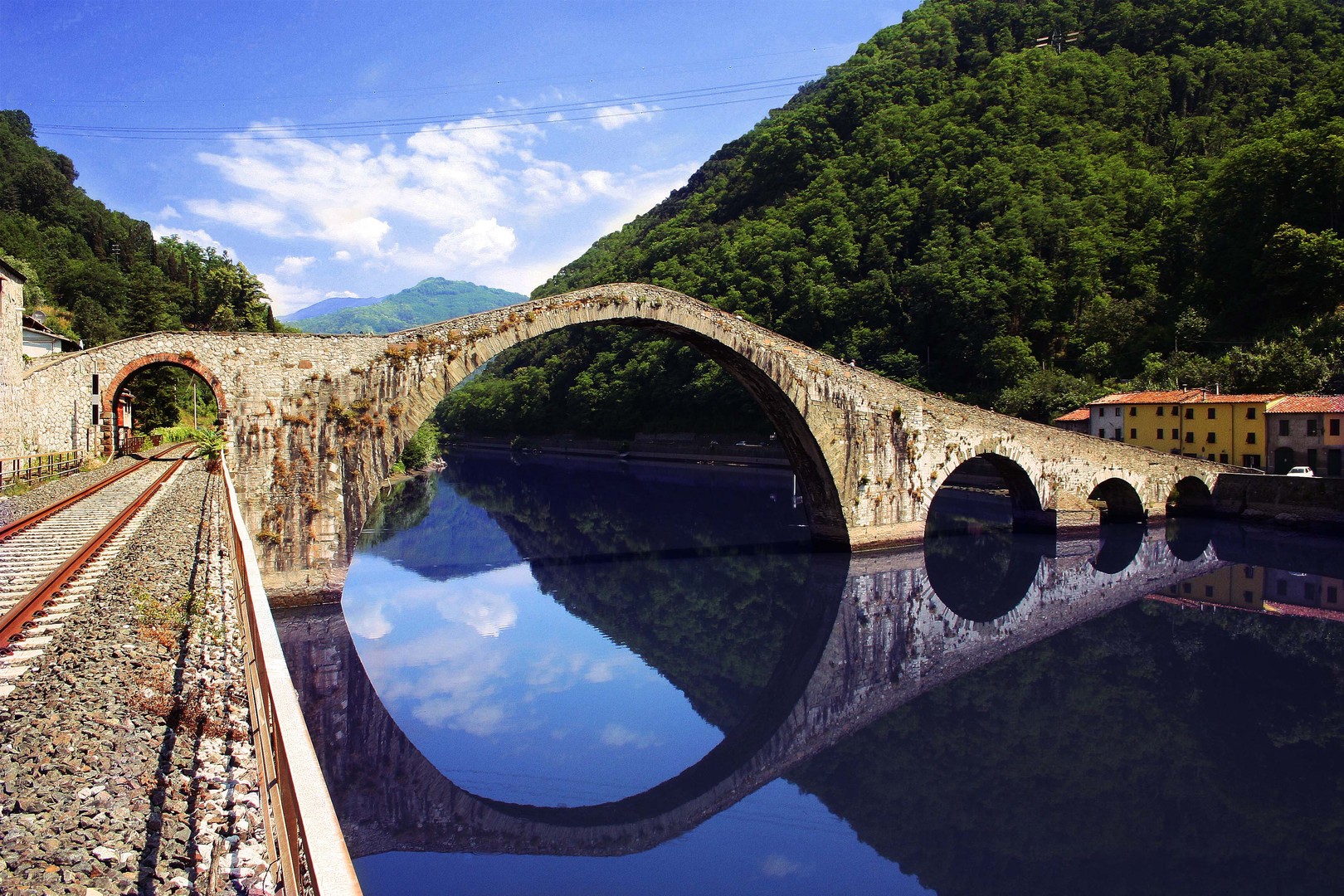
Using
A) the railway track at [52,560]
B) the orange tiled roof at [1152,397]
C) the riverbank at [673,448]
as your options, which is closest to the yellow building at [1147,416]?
the orange tiled roof at [1152,397]

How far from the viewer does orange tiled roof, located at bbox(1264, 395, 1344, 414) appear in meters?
25.2

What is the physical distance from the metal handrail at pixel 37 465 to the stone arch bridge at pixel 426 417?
30 centimetres

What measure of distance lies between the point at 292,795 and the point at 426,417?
40.8 ft

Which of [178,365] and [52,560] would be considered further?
[178,365]

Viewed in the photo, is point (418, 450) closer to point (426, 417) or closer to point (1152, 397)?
point (426, 417)

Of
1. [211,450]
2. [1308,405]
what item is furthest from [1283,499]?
[211,450]

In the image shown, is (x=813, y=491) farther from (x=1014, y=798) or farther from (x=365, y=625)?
(x=1014, y=798)

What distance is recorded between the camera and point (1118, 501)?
86.8ft

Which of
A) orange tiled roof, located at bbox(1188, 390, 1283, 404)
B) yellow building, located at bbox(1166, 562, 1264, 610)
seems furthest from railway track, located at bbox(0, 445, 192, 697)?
orange tiled roof, located at bbox(1188, 390, 1283, 404)

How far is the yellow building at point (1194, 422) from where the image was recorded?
91.9 feet

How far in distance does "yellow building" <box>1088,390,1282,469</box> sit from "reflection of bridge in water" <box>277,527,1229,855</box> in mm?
8824

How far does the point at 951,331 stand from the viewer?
43469 millimetres

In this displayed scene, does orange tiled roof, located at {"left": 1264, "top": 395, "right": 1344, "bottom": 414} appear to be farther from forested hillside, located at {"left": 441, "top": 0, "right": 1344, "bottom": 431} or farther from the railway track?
the railway track

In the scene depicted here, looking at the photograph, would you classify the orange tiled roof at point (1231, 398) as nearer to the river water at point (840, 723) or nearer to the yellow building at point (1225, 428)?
the yellow building at point (1225, 428)
